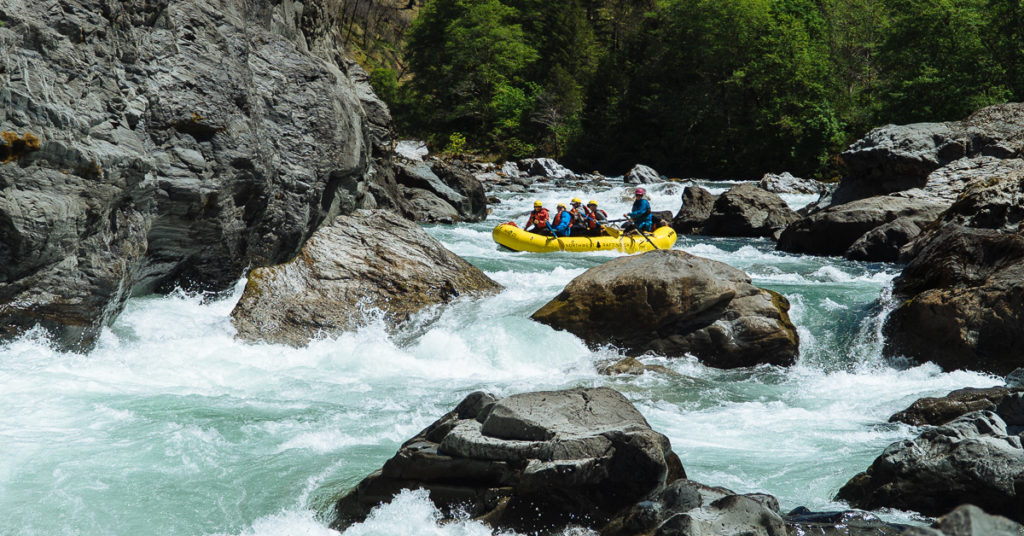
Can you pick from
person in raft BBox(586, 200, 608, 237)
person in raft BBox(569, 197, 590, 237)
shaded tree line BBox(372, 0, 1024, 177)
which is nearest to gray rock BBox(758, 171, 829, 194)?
shaded tree line BBox(372, 0, 1024, 177)

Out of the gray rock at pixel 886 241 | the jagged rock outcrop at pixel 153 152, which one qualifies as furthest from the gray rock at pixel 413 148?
the jagged rock outcrop at pixel 153 152

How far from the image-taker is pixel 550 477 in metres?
3.77

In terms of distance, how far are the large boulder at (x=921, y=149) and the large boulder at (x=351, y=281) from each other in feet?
36.2

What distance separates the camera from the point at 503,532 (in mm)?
3729

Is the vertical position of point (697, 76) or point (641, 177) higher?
point (697, 76)

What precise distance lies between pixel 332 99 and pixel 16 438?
613 cm

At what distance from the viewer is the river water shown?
4367 millimetres

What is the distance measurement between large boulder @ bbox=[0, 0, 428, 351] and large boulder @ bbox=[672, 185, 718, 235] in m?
10.4

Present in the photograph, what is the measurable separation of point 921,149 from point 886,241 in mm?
4307

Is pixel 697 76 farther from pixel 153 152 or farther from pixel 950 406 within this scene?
pixel 950 406

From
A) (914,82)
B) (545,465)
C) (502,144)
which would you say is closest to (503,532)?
(545,465)

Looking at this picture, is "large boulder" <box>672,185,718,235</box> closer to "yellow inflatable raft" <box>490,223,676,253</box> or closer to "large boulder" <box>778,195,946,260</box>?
"large boulder" <box>778,195,946,260</box>

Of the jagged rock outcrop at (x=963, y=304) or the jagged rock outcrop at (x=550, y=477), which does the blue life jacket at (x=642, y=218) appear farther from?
the jagged rock outcrop at (x=550, y=477)

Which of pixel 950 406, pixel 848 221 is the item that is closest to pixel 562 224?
pixel 848 221
